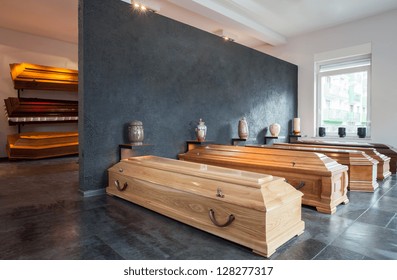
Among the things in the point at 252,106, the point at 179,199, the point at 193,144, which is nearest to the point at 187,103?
the point at 193,144

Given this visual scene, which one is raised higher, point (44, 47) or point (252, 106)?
point (44, 47)

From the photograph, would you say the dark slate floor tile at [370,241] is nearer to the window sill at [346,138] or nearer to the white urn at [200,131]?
the white urn at [200,131]

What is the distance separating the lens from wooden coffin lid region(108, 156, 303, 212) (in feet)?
5.33

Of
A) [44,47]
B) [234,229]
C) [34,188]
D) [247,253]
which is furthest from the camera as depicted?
[44,47]

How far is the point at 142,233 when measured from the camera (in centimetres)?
181

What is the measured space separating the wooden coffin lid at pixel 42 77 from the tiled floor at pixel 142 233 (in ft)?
12.5

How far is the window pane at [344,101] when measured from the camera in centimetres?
572

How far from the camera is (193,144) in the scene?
3.93 metres

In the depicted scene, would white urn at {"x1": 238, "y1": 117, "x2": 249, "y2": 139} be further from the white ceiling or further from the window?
the window

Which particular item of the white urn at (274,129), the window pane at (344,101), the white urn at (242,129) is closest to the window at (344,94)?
the window pane at (344,101)

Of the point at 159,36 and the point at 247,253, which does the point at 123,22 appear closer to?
the point at 159,36

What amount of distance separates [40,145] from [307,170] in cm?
541
